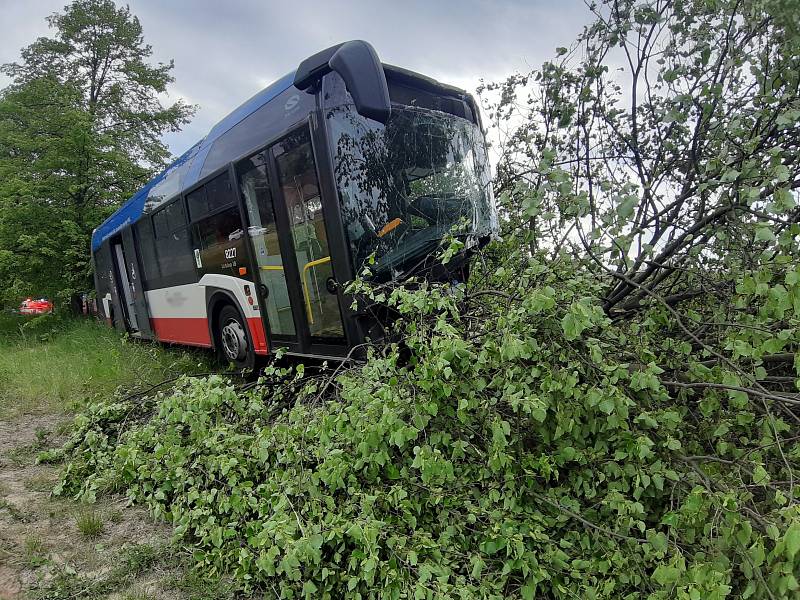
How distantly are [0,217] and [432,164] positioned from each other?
37.8 ft

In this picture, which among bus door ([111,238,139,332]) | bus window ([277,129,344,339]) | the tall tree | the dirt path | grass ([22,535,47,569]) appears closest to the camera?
the dirt path

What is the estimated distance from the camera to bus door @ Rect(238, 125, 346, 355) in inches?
159

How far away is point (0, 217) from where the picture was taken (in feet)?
36.0

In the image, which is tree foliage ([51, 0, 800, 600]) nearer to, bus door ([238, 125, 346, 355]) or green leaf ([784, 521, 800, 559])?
green leaf ([784, 521, 800, 559])

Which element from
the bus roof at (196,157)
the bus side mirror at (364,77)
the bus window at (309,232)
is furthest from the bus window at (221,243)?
the bus side mirror at (364,77)

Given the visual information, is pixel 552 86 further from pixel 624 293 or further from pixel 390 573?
pixel 390 573

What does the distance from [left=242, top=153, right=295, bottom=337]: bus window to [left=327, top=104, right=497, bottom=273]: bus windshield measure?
1.10 m

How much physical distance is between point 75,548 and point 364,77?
324cm

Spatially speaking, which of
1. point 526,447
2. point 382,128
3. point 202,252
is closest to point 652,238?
point 526,447

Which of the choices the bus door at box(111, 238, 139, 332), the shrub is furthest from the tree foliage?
the bus door at box(111, 238, 139, 332)

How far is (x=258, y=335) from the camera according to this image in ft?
16.9

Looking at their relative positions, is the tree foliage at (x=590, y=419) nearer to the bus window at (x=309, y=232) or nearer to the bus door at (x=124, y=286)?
the bus window at (x=309, y=232)

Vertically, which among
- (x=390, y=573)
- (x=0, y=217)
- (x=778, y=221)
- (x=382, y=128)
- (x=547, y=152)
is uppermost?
(x=0, y=217)

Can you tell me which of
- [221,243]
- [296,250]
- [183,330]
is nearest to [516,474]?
[296,250]
